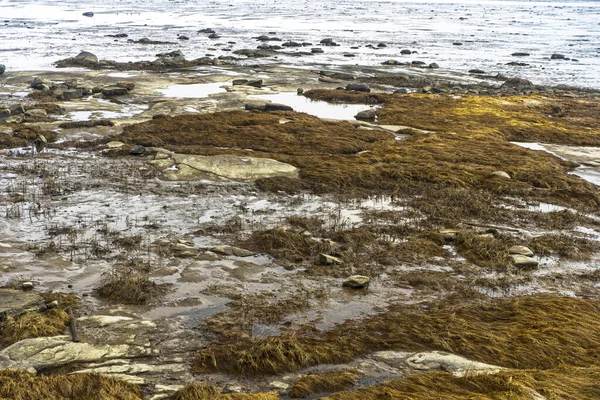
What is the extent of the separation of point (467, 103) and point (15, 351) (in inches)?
948

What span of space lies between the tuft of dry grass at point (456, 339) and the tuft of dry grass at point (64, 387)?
1.09 m

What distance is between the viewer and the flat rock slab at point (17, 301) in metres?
8.83

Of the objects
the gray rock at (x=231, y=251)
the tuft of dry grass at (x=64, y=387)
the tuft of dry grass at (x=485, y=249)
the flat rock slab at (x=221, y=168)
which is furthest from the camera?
the flat rock slab at (x=221, y=168)

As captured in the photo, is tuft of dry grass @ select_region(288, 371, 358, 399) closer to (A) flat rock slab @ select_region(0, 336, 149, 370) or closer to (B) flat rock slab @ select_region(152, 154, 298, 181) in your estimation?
(A) flat rock slab @ select_region(0, 336, 149, 370)

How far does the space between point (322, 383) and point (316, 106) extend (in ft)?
70.7

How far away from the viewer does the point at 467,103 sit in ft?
91.4

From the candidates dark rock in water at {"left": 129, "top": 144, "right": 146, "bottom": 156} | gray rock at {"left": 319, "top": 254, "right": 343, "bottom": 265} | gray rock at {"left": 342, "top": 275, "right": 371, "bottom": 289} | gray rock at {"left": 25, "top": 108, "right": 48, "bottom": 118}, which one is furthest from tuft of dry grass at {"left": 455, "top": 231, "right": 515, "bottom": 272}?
gray rock at {"left": 25, "top": 108, "right": 48, "bottom": 118}

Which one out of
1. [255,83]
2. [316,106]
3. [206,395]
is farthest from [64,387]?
[255,83]

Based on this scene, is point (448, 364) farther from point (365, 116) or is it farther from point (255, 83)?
point (255, 83)

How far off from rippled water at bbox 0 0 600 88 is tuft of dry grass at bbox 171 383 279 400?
115 feet

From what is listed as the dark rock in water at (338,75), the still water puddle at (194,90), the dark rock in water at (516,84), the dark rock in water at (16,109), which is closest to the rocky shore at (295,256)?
the dark rock in water at (16,109)

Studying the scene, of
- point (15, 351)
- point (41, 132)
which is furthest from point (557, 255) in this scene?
point (41, 132)

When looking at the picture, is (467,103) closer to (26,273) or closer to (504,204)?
(504,204)

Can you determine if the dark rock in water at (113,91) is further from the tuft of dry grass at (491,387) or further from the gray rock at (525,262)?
the tuft of dry grass at (491,387)
